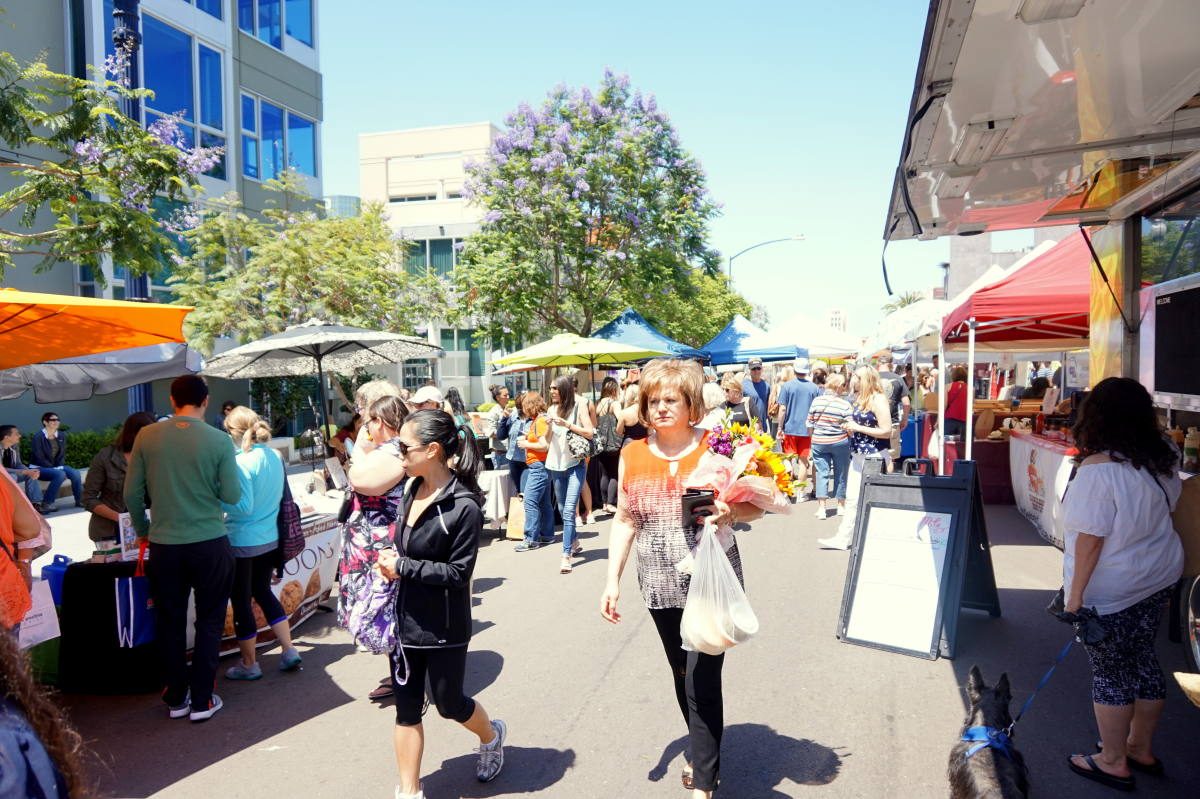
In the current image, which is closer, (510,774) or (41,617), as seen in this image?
(510,774)

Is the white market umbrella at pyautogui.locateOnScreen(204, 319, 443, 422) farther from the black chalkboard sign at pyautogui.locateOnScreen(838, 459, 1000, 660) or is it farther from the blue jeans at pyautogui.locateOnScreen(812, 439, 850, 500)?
the black chalkboard sign at pyautogui.locateOnScreen(838, 459, 1000, 660)

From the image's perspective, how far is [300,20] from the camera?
23562 millimetres

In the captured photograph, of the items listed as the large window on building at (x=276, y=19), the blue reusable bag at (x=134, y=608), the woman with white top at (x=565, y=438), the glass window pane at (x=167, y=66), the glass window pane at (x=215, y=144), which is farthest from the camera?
the large window on building at (x=276, y=19)

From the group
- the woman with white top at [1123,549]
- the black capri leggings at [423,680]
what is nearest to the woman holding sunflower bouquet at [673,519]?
the black capri leggings at [423,680]

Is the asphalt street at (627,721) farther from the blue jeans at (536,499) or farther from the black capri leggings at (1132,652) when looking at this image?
the blue jeans at (536,499)

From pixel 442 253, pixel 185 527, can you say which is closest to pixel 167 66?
pixel 185 527

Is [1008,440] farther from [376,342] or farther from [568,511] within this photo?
[376,342]

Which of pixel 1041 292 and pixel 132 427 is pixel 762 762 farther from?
pixel 1041 292

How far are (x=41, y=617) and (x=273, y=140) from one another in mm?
20597

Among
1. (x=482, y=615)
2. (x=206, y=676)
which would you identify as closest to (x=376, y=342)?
(x=482, y=615)

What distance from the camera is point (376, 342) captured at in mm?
9133

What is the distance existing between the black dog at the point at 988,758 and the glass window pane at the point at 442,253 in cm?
3814

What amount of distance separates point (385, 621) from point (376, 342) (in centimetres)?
597

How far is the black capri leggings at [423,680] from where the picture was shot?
3395 mm
